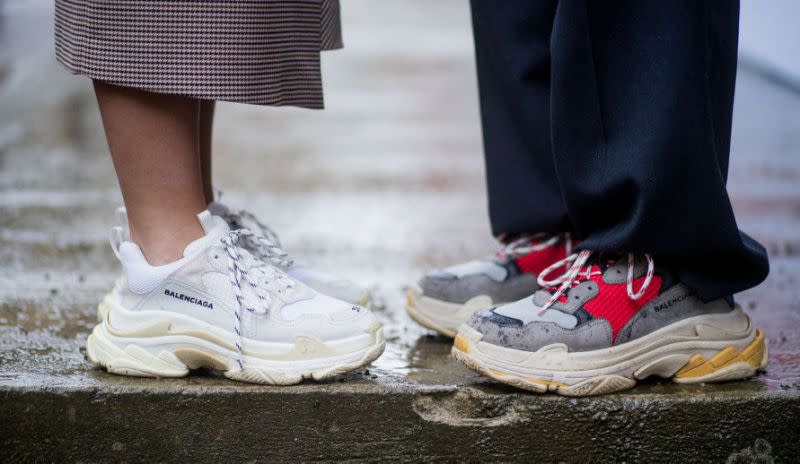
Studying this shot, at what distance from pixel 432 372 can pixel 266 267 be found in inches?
13.3

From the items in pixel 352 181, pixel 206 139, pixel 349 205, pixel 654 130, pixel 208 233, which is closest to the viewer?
pixel 654 130

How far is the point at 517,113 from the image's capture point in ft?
5.47

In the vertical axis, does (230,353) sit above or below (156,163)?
below

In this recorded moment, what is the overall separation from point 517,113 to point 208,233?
1.97ft

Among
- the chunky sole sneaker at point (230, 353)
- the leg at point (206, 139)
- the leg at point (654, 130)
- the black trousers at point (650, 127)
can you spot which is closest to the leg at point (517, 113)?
the black trousers at point (650, 127)

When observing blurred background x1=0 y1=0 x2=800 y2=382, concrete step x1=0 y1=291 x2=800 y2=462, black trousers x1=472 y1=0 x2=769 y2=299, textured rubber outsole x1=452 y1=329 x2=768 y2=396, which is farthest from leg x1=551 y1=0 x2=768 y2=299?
blurred background x1=0 y1=0 x2=800 y2=382

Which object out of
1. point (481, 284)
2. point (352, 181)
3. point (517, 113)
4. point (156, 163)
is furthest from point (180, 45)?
point (352, 181)

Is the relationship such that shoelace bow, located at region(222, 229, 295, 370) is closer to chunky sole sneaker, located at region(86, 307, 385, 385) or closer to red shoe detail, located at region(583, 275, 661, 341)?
chunky sole sneaker, located at region(86, 307, 385, 385)

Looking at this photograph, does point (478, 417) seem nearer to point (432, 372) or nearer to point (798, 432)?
point (432, 372)

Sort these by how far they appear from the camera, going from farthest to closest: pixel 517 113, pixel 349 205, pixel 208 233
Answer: pixel 349 205, pixel 517 113, pixel 208 233

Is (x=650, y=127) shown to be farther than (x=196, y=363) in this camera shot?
No

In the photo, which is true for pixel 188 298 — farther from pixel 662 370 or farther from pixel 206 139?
pixel 662 370

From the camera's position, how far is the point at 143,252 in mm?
1498

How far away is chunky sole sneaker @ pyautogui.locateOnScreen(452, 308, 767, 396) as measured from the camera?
1443mm
